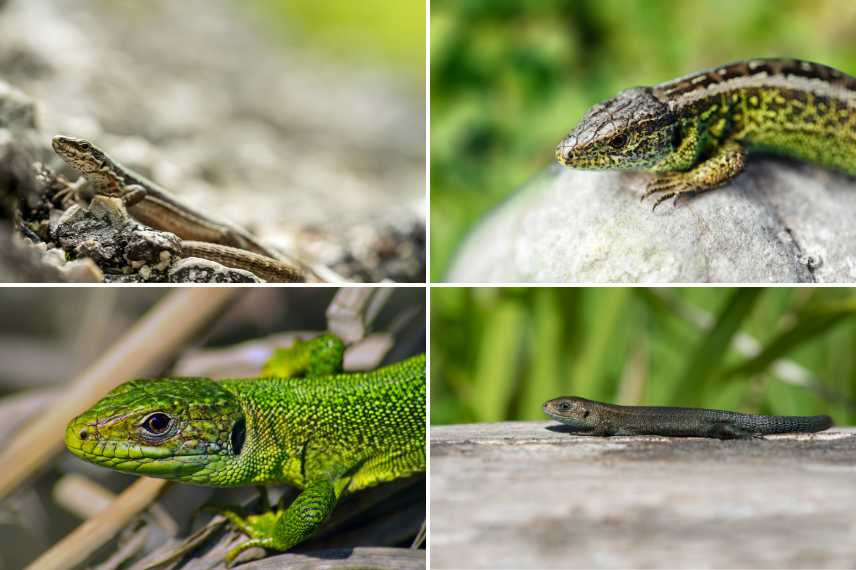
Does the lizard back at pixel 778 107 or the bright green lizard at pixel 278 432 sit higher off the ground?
the lizard back at pixel 778 107

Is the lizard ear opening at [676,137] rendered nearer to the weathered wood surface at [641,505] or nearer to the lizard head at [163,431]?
the weathered wood surface at [641,505]

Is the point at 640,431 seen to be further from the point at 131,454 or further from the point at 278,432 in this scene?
the point at 131,454

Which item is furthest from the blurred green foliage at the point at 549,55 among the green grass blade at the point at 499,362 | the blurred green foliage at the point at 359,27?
the green grass blade at the point at 499,362

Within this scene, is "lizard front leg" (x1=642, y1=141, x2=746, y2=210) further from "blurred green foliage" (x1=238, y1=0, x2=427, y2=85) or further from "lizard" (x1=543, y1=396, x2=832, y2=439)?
"blurred green foliage" (x1=238, y1=0, x2=427, y2=85)

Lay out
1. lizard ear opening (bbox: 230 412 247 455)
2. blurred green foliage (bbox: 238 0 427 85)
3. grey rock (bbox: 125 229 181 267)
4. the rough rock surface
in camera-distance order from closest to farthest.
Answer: grey rock (bbox: 125 229 181 267) → the rough rock surface → lizard ear opening (bbox: 230 412 247 455) → blurred green foliage (bbox: 238 0 427 85)

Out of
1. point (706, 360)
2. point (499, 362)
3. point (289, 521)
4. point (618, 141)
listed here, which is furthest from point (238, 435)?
point (706, 360)

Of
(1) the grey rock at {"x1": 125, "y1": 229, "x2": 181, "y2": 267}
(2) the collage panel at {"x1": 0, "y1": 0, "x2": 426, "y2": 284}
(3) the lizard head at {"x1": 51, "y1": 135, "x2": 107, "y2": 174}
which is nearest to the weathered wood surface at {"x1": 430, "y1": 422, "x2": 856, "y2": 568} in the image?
(2) the collage panel at {"x1": 0, "y1": 0, "x2": 426, "y2": 284}

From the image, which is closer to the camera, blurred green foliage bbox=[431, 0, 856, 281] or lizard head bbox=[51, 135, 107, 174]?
lizard head bbox=[51, 135, 107, 174]
